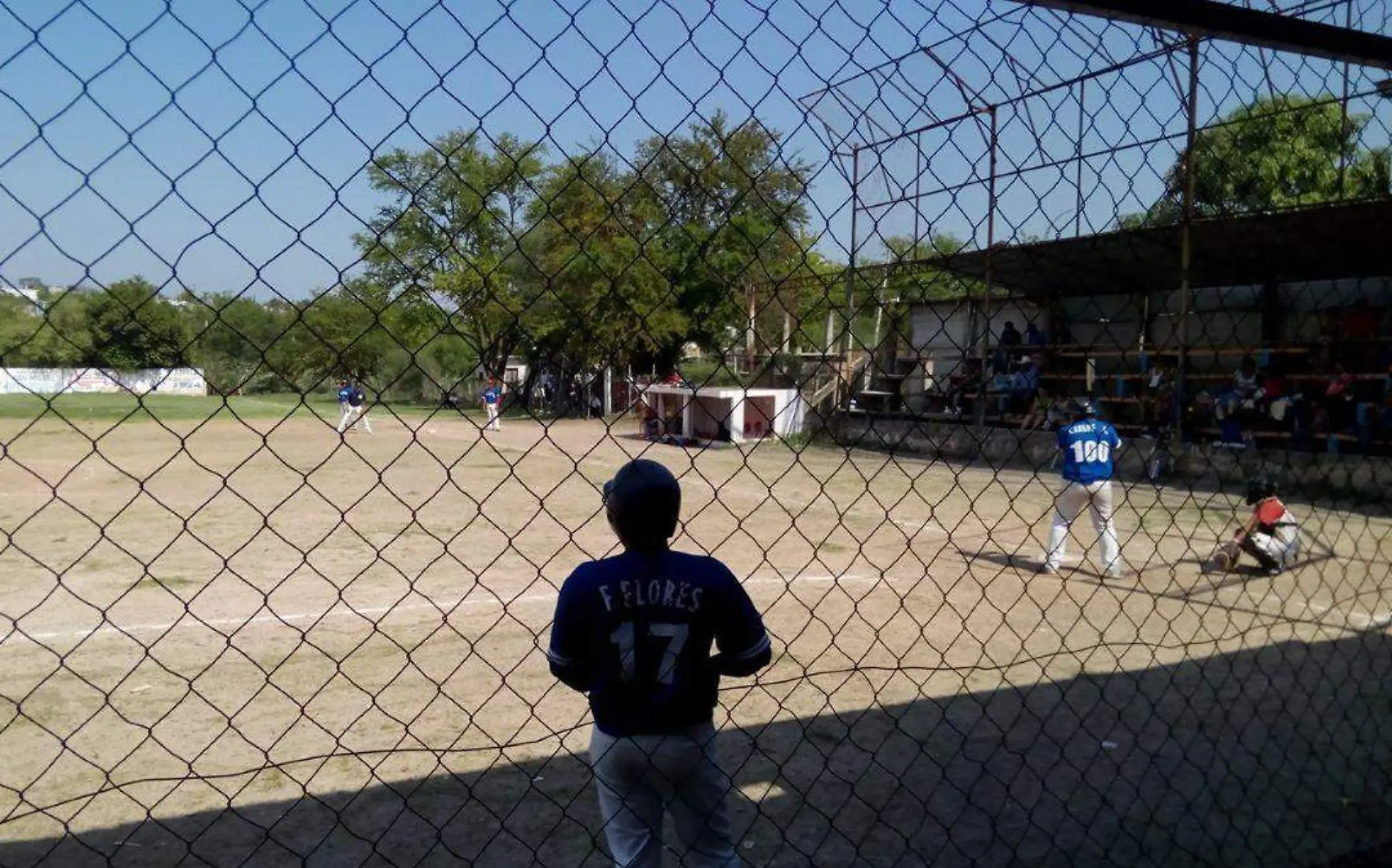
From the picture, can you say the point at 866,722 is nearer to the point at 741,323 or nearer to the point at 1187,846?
the point at 1187,846

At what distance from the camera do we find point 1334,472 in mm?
15719

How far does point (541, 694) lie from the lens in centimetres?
541

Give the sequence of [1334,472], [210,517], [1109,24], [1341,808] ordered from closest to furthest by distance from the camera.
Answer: [1109,24]
[1341,808]
[210,517]
[1334,472]

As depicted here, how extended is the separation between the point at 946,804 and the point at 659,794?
6.44ft

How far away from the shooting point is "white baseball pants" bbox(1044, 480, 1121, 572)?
891cm

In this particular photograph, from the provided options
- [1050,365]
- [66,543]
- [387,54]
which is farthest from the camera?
[1050,365]

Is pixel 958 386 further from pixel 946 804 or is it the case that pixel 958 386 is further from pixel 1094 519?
pixel 1094 519

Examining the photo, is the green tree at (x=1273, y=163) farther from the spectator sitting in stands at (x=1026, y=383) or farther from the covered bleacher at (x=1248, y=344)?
the spectator sitting in stands at (x=1026, y=383)

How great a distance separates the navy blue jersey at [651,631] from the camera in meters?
2.35

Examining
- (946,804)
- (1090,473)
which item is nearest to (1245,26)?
(946,804)

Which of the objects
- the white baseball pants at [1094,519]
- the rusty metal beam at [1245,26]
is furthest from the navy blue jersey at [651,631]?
the white baseball pants at [1094,519]

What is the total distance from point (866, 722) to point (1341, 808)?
1958 mm

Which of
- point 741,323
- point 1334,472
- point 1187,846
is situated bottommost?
point 1334,472

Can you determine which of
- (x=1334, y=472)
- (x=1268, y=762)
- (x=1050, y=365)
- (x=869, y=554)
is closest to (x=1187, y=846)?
(x=1268, y=762)
